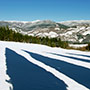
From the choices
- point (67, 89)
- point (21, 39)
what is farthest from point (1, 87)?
point (21, 39)

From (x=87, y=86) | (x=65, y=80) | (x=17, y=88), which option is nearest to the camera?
(x=17, y=88)

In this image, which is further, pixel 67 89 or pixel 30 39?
pixel 30 39

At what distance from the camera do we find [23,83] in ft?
25.4

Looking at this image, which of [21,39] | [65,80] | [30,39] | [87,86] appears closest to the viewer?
[87,86]

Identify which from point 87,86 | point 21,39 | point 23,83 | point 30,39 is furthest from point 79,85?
point 30,39

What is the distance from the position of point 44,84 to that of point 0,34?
88.1m

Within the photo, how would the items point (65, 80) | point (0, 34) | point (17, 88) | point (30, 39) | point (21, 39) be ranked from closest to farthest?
point (17, 88) → point (65, 80) → point (0, 34) → point (21, 39) → point (30, 39)

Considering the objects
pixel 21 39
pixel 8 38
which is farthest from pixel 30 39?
pixel 8 38

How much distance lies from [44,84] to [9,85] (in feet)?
4.41

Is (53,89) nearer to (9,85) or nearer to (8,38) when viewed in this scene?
(9,85)

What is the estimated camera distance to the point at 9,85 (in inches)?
286

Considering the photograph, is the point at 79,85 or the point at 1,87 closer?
the point at 1,87

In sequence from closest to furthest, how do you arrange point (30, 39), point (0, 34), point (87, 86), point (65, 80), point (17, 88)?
point (17, 88) → point (87, 86) → point (65, 80) → point (0, 34) → point (30, 39)

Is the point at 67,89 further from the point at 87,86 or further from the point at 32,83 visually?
the point at 32,83
